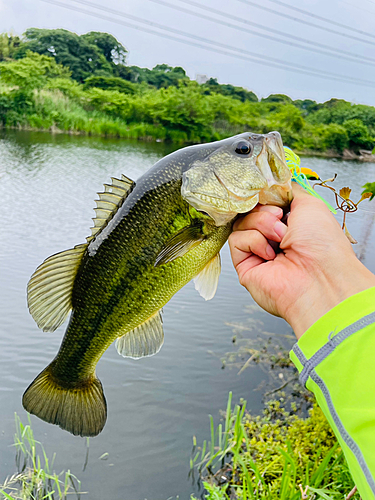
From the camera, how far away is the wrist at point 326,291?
149 centimetres

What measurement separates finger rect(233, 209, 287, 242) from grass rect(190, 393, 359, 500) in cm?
184

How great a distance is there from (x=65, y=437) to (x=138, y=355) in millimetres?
3854

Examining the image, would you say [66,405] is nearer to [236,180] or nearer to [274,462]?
[236,180]

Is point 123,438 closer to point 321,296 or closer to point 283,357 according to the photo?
point 283,357

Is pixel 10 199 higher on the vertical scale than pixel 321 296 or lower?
lower

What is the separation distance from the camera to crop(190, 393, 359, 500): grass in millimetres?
3078

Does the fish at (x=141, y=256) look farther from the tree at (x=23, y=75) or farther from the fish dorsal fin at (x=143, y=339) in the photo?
the tree at (x=23, y=75)

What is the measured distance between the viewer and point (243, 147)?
5.82ft

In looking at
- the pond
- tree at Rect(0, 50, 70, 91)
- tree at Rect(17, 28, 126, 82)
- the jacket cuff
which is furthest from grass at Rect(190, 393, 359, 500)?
tree at Rect(17, 28, 126, 82)

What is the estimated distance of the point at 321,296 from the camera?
1.56m

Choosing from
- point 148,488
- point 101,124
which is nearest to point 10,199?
point 148,488

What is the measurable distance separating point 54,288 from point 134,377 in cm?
486

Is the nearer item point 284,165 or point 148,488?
point 284,165

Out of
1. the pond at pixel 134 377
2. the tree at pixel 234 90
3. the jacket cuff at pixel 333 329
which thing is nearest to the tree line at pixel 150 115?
the tree at pixel 234 90
